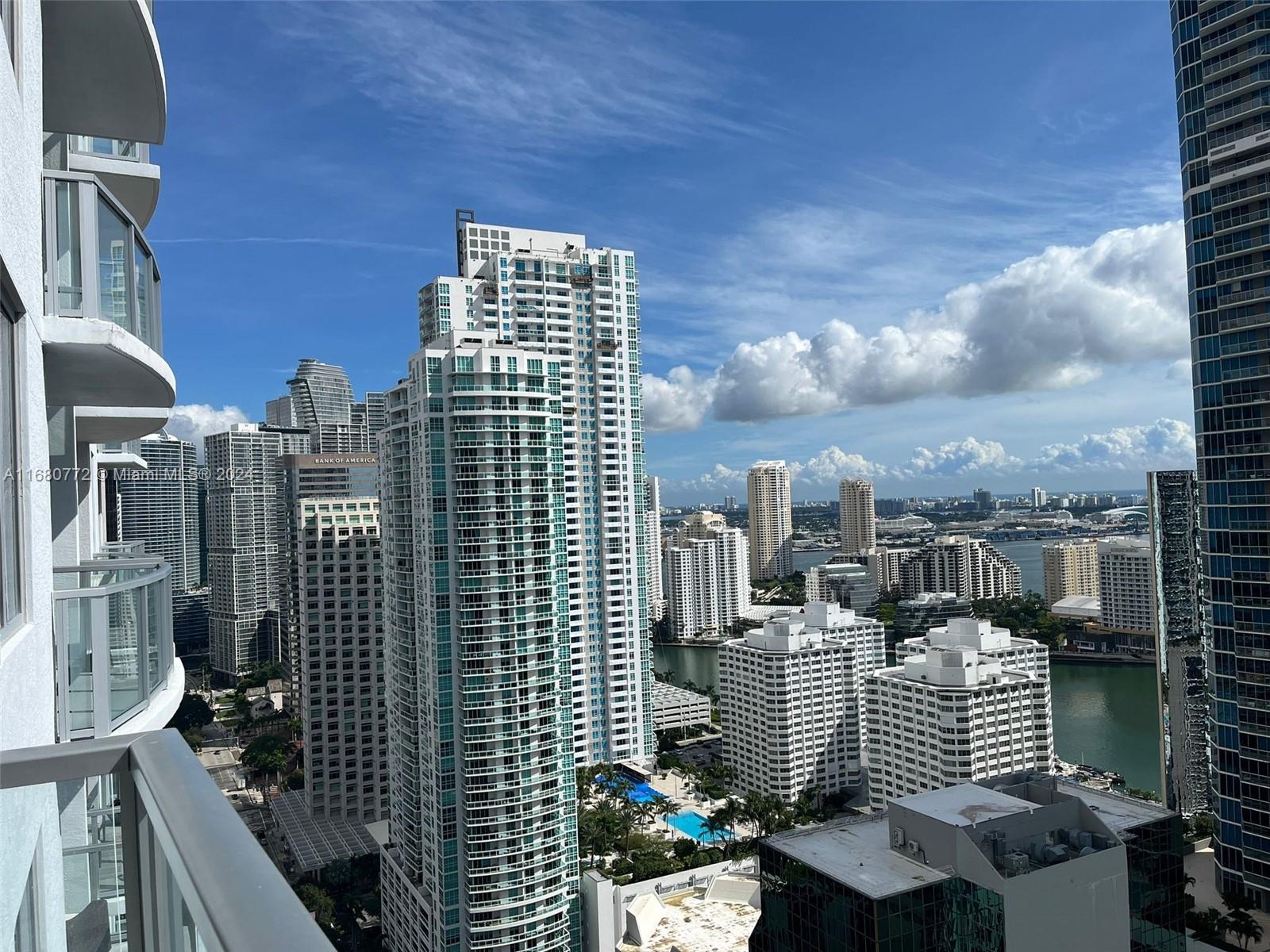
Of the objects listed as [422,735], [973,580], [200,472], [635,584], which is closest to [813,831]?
[422,735]

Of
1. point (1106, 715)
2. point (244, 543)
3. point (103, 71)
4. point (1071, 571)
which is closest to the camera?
point (103, 71)

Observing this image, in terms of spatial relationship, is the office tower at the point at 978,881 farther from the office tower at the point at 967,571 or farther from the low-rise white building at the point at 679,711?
the office tower at the point at 967,571

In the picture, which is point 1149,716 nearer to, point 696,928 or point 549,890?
point 696,928

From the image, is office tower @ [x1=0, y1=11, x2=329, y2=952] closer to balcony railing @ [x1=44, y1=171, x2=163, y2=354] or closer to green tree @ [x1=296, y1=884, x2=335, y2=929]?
balcony railing @ [x1=44, y1=171, x2=163, y2=354]

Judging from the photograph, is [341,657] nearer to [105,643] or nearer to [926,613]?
[105,643]

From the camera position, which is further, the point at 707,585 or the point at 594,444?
the point at 707,585

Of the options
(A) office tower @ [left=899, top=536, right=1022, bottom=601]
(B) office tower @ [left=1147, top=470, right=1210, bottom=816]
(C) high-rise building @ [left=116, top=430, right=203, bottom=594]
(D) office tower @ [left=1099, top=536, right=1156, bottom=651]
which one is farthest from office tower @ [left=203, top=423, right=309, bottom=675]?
(D) office tower @ [left=1099, top=536, right=1156, bottom=651]

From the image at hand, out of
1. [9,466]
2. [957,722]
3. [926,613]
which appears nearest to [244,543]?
[957,722]
